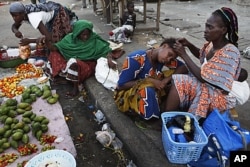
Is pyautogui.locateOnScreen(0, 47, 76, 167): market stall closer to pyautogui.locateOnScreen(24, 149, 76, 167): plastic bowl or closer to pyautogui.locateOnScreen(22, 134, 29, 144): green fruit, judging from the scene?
pyautogui.locateOnScreen(22, 134, 29, 144): green fruit

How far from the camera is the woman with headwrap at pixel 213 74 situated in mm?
2406

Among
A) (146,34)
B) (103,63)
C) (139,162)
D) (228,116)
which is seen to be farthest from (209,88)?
(146,34)

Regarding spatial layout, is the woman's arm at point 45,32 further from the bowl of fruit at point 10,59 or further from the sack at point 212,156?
the sack at point 212,156

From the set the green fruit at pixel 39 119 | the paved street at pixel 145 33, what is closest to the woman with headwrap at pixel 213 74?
the paved street at pixel 145 33

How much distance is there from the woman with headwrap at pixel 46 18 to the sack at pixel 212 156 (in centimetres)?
304

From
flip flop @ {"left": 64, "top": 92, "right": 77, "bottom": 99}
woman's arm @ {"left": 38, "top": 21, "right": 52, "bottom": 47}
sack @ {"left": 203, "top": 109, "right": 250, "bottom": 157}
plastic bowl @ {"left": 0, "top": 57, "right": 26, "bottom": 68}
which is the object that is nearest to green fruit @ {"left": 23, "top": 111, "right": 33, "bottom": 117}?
flip flop @ {"left": 64, "top": 92, "right": 77, "bottom": 99}

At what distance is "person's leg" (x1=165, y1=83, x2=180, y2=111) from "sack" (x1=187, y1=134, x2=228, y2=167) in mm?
490

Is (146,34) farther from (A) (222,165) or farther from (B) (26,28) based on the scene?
(A) (222,165)

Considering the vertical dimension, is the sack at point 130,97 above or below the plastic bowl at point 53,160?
above

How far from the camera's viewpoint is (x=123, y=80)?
2.88 meters

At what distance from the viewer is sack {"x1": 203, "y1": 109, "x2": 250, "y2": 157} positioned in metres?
2.12

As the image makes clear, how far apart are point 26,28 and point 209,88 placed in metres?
6.28

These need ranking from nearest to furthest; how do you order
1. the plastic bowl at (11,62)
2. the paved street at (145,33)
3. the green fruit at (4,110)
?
1. the paved street at (145,33)
2. the green fruit at (4,110)
3. the plastic bowl at (11,62)

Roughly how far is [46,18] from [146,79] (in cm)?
254
